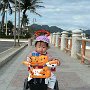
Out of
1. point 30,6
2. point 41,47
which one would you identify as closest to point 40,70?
point 41,47

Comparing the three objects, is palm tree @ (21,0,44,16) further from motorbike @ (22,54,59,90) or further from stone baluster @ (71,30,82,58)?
motorbike @ (22,54,59,90)

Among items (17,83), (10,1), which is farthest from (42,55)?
(10,1)

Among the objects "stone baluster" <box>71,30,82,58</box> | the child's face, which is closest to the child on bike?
the child's face

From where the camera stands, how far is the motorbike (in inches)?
233

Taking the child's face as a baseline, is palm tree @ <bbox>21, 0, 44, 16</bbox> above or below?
above

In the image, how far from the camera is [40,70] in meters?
5.92

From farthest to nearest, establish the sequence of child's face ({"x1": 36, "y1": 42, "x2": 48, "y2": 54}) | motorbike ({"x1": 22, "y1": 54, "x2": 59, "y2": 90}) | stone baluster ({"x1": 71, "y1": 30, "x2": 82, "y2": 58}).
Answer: stone baluster ({"x1": 71, "y1": 30, "x2": 82, "y2": 58}), child's face ({"x1": 36, "y1": 42, "x2": 48, "y2": 54}), motorbike ({"x1": 22, "y1": 54, "x2": 59, "y2": 90})

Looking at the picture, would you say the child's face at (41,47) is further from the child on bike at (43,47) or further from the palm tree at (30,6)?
the palm tree at (30,6)

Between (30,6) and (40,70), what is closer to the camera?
(40,70)

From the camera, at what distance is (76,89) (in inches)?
328

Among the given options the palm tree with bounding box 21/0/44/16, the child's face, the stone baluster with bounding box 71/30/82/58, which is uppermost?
the palm tree with bounding box 21/0/44/16

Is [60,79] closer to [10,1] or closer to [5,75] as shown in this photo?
[5,75]

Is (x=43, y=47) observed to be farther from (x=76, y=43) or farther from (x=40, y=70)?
(x=76, y=43)

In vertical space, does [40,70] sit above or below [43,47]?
below
